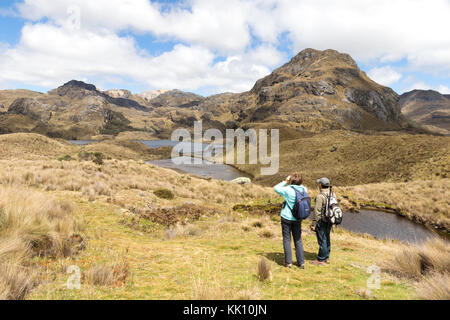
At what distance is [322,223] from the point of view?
6848 mm

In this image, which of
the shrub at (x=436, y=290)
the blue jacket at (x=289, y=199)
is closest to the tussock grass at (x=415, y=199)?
the shrub at (x=436, y=290)

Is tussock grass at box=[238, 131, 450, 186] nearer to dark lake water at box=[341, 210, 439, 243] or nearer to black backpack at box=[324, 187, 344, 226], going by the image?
dark lake water at box=[341, 210, 439, 243]

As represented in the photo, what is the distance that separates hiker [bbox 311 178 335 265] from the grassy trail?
51 cm

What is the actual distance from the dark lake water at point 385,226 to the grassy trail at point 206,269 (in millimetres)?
10521

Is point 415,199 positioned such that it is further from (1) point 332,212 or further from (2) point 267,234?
(1) point 332,212

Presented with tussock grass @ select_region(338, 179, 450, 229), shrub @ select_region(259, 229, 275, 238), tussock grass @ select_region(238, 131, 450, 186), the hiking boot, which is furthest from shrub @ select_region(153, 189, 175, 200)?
tussock grass @ select_region(238, 131, 450, 186)

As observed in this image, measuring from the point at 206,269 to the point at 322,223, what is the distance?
3.60 meters

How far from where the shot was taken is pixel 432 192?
27.3 metres

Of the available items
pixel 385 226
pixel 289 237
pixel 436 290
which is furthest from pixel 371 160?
pixel 436 290

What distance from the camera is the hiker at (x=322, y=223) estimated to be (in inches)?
264

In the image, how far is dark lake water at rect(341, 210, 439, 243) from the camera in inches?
722

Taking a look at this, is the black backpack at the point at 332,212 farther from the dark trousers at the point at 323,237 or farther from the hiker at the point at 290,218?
the hiker at the point at 290,218

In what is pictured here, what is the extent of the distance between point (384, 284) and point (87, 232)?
8.37 m
